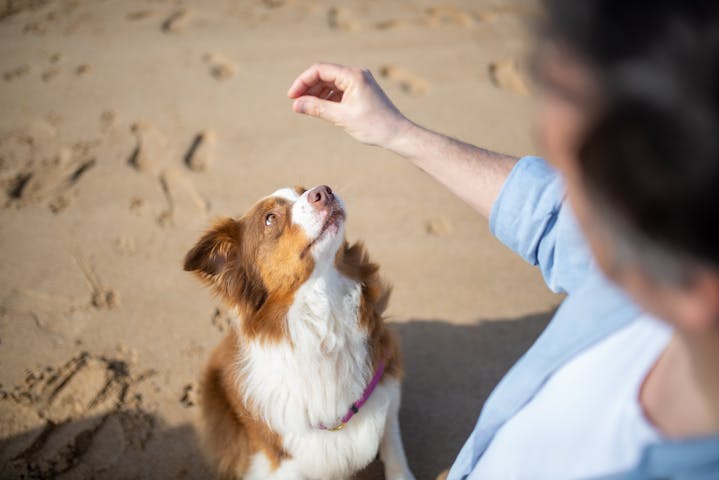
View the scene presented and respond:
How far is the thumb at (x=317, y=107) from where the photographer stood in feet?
6.13

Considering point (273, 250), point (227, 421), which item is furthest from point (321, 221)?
point (227, 421)

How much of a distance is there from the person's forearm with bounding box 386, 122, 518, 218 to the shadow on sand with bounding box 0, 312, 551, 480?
144cm

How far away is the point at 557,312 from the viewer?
4.25 ft

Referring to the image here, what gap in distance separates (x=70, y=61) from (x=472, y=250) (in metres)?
4.45

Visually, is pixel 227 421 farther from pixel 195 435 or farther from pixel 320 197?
pixel 320 197

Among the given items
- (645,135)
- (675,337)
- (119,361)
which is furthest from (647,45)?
(119,361)

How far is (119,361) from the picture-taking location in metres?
2.94

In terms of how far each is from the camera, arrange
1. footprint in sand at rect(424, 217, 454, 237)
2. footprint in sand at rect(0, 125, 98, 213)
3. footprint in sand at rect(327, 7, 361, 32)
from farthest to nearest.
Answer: footprint in sand at rect(327, 7, 361, 32), footprint in sand at rect(0, 125, 98, 213), footprint in sand at rect(424, 217, 454, 237)

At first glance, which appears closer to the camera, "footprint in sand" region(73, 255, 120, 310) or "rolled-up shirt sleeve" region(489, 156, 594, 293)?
"rolled-up shirt sleeve" region(489, 156, 594, 293)

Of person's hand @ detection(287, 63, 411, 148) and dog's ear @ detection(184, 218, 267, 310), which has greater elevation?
person's hand @ detection(287, 63, 411, 148)

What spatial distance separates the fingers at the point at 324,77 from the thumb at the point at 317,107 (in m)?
0.05

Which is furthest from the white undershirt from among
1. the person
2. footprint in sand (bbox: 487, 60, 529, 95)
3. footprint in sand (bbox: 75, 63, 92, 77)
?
footprint in sand (bbox: 75, 63, 92, 77)

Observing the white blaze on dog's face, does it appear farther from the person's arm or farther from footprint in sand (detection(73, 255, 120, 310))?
footprint in sand (detection(73, 255, 120, 310))

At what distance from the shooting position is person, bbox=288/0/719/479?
53 centimetres
